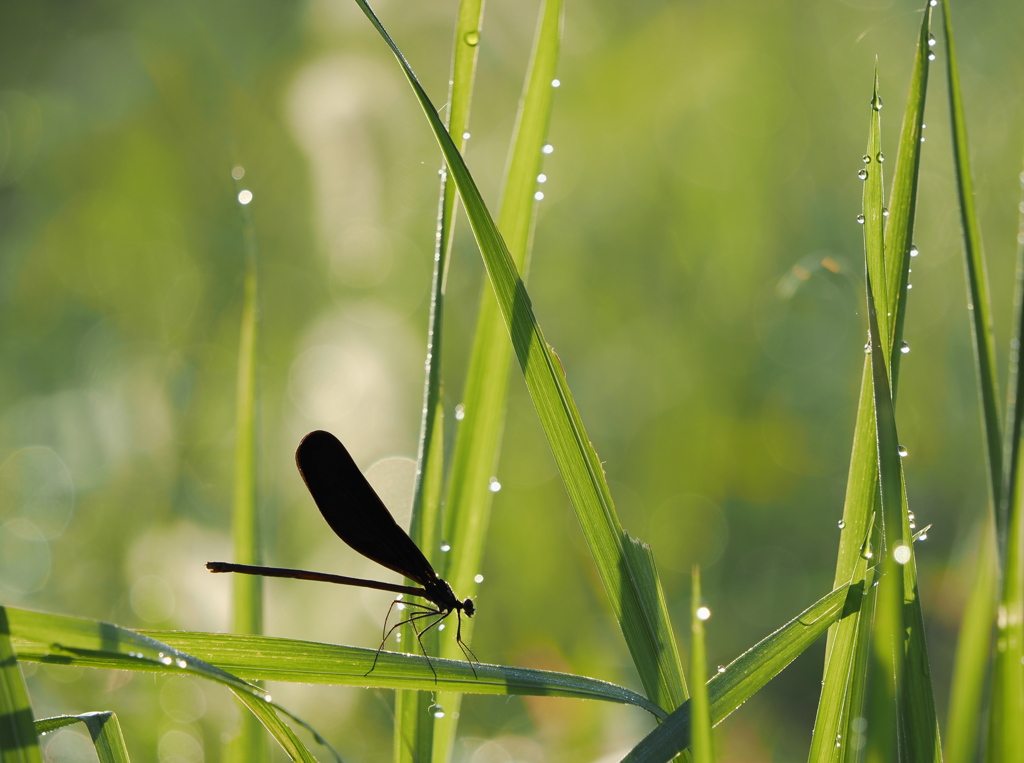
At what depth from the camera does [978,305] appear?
1.88ft

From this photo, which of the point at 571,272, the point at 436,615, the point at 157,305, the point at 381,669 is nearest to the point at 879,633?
the point at 381,669

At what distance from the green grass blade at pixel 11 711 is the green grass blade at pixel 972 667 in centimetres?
62

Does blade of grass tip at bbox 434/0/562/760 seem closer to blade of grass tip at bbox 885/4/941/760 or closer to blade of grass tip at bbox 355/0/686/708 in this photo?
blade of grass tip at bbox 355/0/686/708

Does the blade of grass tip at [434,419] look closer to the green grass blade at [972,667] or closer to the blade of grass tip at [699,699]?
the blade of grass tip at [699,699]

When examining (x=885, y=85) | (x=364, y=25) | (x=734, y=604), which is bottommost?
(x=734, y=604)

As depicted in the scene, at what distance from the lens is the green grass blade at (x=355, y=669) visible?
0.58m

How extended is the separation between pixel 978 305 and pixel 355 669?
1.88ft

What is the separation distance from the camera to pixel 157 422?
7.41 feet

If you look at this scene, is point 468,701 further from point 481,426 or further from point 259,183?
point 259,183

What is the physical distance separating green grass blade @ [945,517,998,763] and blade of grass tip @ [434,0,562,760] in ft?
1.46

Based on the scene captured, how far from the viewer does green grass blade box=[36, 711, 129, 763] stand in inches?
23.6

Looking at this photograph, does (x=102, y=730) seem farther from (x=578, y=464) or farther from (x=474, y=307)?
(x=474, y=307)

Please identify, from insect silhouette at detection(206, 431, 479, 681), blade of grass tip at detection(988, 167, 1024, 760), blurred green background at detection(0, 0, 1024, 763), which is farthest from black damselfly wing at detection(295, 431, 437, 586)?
blurred green background at detection(0, 0, 1024, 763)

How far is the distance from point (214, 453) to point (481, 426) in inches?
72.5
